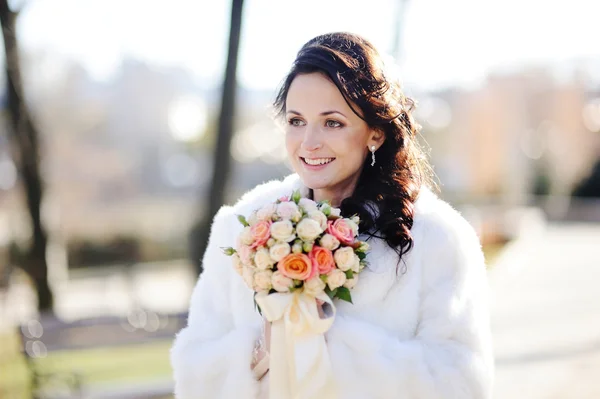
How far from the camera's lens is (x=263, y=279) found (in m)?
2.50

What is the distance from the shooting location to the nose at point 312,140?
273cm

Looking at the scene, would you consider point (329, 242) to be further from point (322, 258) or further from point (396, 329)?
point (396, 329)

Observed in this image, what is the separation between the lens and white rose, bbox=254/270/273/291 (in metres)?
2.50

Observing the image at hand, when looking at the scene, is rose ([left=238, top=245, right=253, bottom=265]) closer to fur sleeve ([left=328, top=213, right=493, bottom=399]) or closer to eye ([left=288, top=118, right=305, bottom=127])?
fur sleeve ([left=328, top=213, right=493, bottom=399])

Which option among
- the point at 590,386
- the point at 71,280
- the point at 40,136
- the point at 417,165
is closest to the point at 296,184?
the point at 417,165

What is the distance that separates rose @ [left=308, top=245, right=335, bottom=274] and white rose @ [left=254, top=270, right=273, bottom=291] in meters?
0.15

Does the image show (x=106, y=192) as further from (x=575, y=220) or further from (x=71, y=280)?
(x=575, y=220)

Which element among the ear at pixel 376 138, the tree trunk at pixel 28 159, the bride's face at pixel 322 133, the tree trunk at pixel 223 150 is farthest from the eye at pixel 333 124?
the tree trunk at pixel 28 159

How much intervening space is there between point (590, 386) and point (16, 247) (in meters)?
13.8

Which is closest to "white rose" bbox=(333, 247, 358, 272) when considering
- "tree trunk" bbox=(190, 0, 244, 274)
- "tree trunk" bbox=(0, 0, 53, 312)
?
"tree trunk" bbox=(190, 0, 244, 274)


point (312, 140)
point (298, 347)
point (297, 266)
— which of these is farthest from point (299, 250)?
point (312, 140)

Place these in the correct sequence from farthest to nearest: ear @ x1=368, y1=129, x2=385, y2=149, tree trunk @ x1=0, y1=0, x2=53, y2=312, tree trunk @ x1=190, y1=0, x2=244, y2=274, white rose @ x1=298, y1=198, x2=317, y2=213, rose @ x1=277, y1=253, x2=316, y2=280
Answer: tree trunk @ x1=0, y1=0, x2=53, y2=312 → tree trunk @ x1=190, y1=0, x2=244, y2=274 → ear @ x1=368, y1=129, x2=385, y2=149 → white rose @ x1=298, y1=198, x2=317, y2=213 → rose @ x1=277, y1=253, x2=316, y2=280

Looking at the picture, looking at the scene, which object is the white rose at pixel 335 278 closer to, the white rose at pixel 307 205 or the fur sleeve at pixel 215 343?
the white rose at pixel 307 205

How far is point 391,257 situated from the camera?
9.07ft
